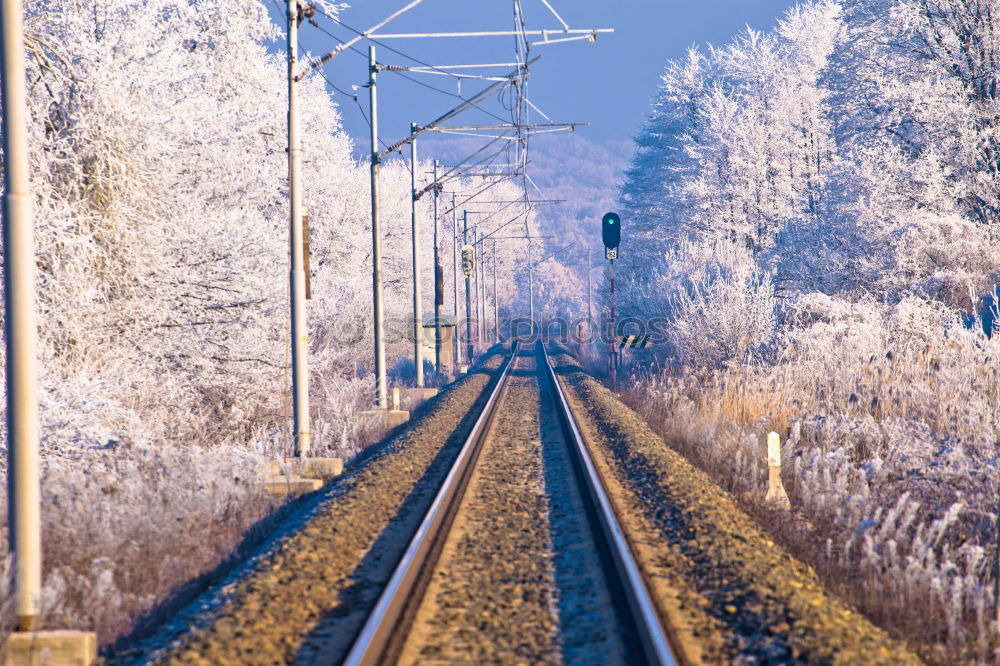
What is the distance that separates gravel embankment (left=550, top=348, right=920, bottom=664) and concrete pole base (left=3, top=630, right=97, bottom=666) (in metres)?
3.78

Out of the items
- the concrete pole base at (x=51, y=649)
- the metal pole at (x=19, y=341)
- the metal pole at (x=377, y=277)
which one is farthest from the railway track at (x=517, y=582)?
the metal pole at (x=377, y=277)

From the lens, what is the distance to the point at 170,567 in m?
7.62

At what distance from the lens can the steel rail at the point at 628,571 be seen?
5.36 meters

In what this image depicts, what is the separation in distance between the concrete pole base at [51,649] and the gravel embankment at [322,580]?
1.26 feet

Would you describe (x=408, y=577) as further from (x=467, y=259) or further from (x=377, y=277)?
(x=467, y=259)

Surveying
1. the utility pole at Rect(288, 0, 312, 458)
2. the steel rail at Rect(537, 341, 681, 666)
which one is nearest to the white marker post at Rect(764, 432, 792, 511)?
the steel rail at Rect(537, 341, 681, 666)

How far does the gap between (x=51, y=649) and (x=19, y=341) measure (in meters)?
1.89

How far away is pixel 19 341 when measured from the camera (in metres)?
5.41

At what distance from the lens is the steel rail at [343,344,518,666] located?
5.44 meters

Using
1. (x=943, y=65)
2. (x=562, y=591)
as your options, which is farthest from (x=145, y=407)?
(x=943, y=65)

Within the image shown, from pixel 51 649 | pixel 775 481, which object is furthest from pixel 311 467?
pixel 51 649

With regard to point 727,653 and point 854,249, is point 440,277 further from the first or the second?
point 727,653

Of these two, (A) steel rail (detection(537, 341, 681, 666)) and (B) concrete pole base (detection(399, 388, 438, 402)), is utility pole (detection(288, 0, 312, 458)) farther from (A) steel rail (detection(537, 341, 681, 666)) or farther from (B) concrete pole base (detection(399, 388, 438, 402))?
(B) concrete pole base (detection(399, 388, 438, 402))

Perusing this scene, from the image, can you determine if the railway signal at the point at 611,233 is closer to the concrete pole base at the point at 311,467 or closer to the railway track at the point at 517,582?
the railway track at the point at 517,582
